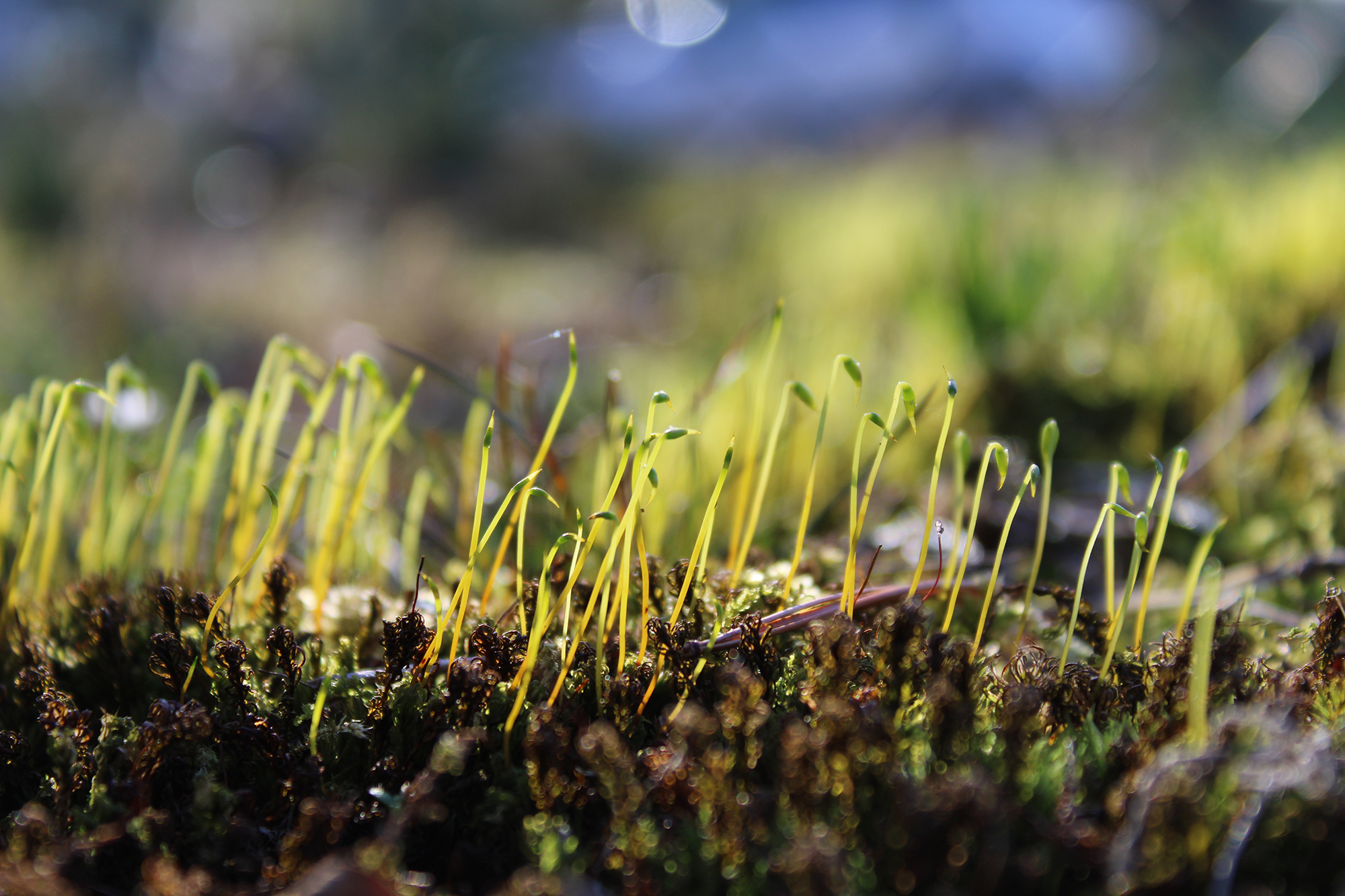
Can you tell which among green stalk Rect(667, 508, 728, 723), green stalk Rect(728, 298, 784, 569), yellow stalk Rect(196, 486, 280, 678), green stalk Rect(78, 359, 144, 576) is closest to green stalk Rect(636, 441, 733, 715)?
green stalk Rect(667, 508, 728, 723)

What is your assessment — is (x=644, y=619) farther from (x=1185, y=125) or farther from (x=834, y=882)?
(x=1185, y=125)

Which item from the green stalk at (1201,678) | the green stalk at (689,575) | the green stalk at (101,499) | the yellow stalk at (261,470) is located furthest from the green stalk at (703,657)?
the green stalk at (101,499)

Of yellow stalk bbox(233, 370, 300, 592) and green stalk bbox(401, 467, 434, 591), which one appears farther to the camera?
green stalk bbox(401, 467, 434, 591)

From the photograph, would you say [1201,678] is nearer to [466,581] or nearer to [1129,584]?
[1129,584]

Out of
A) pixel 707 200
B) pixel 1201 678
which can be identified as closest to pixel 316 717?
pixel 1201 678

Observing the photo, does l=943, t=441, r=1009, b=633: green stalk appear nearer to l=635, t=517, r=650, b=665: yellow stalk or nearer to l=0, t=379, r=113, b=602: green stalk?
Result: l=635, t=517, r=650, b=665: yellow stalk

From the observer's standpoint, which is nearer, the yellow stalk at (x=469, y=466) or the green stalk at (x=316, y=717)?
the green stalk at (x=316, y=717)

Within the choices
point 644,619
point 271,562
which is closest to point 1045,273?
point 644,619

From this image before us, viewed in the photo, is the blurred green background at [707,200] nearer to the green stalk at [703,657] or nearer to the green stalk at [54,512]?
the green stalk at [703,657]
